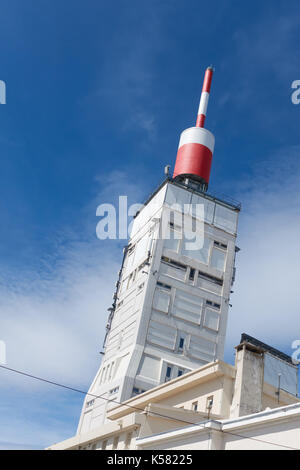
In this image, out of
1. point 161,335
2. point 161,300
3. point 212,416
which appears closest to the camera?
point 212,416

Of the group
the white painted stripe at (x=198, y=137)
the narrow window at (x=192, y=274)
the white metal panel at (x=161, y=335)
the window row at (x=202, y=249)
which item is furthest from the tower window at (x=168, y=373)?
the white painted stripe at (x=198, y=137)

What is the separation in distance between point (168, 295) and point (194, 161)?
21.0 metres

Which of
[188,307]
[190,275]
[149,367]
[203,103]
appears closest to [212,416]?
[149,367]

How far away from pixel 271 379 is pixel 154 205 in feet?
81.5

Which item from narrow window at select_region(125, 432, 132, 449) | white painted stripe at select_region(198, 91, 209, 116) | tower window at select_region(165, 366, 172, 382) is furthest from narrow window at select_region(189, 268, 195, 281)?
narrow window at select_region(125, 432, 132, 449)

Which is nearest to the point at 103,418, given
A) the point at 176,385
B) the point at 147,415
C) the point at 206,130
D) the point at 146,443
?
the point at 176,385

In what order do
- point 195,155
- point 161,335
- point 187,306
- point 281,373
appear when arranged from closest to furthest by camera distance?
point 161,335 → point 187,306 → point 281,373 → point 195,155

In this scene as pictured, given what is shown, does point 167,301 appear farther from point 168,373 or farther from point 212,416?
point 212,416

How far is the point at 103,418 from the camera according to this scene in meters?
47.7

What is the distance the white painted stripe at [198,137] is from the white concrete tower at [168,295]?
4001mm

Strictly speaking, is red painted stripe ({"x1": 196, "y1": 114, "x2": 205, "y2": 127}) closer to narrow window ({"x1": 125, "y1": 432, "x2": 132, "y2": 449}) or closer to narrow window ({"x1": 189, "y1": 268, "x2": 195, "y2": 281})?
narrow window ({"x1": 189, "y1": 268, "x2": 195, "y2": 281})

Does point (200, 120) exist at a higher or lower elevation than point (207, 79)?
lower

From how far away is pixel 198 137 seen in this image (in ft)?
219

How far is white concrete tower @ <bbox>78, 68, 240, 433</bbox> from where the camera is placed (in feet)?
163
